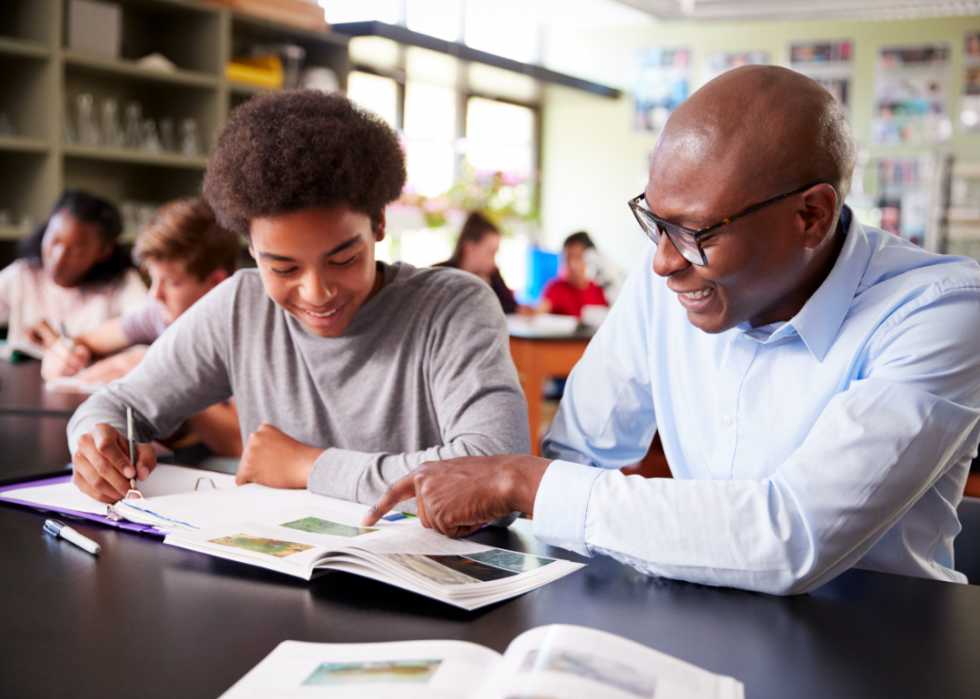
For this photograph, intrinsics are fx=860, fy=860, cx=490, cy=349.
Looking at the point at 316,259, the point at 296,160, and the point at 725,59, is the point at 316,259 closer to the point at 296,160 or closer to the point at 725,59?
the point at 296,160

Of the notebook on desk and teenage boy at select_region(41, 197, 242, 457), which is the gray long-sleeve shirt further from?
teenage boy at select_region(41, 197, 242, 457)

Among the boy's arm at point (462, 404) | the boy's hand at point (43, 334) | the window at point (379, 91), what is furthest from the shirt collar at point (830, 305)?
the window at point (379, 91)

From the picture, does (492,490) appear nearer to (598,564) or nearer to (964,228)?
(598,564)

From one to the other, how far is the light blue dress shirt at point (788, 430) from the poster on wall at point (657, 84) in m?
7.11

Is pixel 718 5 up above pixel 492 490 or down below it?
above

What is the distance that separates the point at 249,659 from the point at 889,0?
219 inches

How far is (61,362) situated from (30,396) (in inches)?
13.9

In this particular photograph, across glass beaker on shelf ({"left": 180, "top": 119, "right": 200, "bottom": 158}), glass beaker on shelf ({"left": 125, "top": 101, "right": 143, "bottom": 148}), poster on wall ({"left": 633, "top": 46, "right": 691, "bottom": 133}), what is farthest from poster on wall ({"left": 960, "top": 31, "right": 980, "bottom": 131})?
glass beaker on shelf ({"left": 125, "top": 101, "right": 143, "bottom": 148})

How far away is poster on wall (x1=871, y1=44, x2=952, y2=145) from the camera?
7.20 metres

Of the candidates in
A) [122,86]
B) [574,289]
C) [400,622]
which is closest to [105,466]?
[400,622]

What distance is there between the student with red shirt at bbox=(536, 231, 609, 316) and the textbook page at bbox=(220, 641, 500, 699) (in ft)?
17.6

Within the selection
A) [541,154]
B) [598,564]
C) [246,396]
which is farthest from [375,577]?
[541,154]

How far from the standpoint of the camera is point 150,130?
165 inches

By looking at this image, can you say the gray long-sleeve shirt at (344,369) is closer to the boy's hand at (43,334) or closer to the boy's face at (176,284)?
the boy's face at (176,284)
